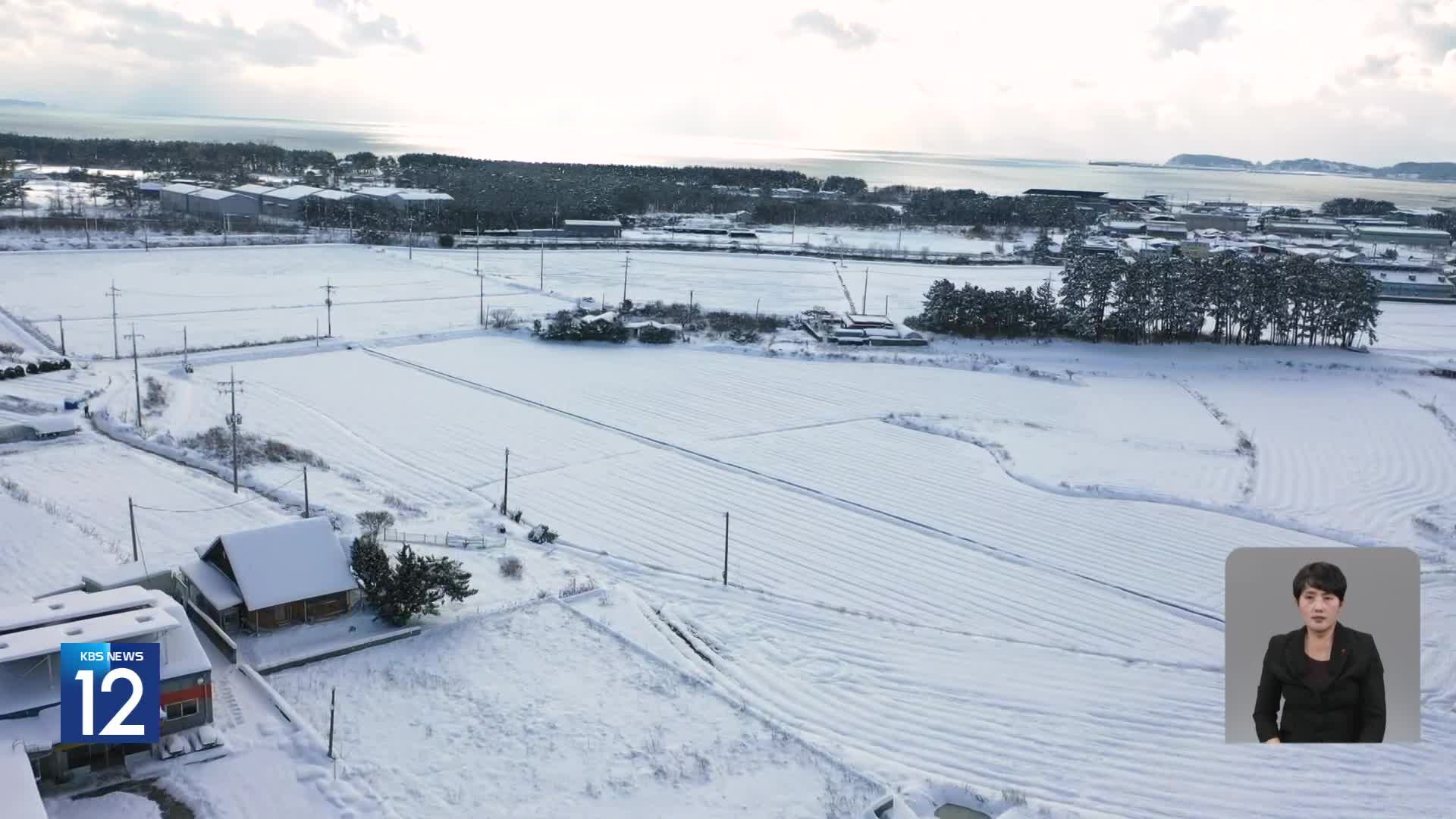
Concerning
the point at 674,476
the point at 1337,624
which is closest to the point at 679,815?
the point at 1337,624

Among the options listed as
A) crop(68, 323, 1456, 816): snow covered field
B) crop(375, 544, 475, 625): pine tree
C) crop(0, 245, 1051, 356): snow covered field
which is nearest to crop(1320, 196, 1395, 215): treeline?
crop(0, 245, 1051, 356): snow covered field

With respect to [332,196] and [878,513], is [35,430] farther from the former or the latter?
[332,196]

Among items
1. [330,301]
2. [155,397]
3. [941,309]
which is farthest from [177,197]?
[941,309]

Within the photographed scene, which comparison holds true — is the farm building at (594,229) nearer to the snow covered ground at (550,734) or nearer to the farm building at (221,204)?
the farm building at (221,204)

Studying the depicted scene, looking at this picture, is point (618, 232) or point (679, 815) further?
point (618, 232)

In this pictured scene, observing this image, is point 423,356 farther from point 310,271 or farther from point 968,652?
point 968,652

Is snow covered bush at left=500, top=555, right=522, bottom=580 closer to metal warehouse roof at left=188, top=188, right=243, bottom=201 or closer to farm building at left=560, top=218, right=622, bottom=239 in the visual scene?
farm building at left=560, top=218, right=622, bottom=239
